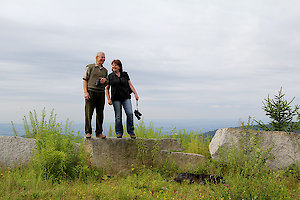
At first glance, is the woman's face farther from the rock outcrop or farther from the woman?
the rock outcrop

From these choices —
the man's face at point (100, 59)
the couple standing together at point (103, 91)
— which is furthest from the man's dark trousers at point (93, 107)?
the man's face at point (100, 59)

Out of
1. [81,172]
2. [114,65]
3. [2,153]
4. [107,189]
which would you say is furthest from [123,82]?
[2,153]

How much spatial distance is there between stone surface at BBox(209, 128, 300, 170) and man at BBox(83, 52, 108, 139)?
3.69m

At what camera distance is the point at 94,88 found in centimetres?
760

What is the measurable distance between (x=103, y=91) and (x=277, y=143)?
5322 mm

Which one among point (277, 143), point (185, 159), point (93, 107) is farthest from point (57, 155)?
point (277, 143)

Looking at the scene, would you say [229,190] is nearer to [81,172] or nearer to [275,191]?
[275,191]

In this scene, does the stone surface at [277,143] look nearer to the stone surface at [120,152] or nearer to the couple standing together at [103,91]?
the stone surface at [120,152]

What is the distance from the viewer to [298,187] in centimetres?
669

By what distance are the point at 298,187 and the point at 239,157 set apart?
1.55 metres

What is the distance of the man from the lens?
7589 mm

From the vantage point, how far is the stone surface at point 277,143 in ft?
27.3

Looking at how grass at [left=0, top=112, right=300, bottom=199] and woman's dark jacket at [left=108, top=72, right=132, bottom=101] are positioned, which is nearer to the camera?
grass at [left=0, top=112, right=300, bottom=199]

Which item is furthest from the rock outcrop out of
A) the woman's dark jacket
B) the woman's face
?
the woman's face
